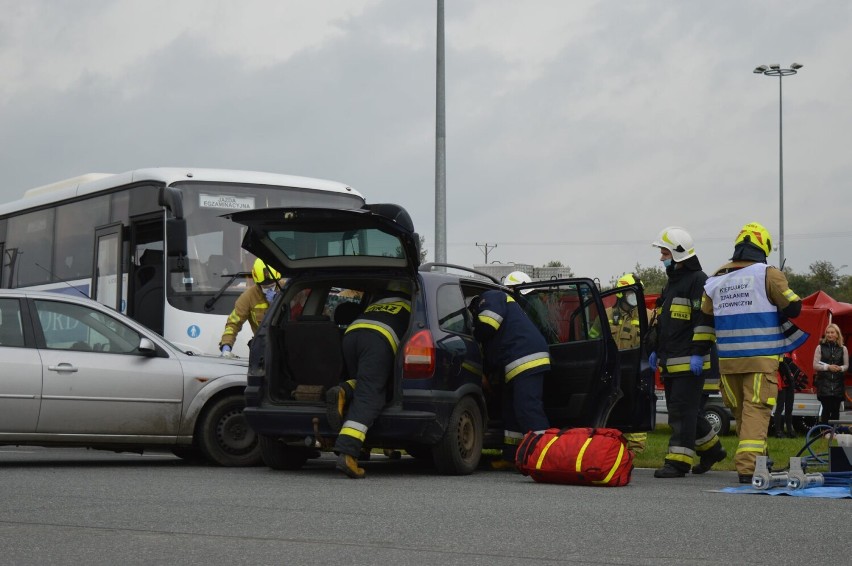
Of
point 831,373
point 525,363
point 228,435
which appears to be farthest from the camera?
point 831,373

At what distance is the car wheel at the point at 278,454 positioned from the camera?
10.5 m

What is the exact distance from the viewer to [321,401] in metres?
10.1

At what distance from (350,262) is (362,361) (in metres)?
0.89

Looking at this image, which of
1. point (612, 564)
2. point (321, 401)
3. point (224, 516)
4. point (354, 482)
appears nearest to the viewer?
point (612, 564)

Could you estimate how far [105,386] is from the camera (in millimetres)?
10711

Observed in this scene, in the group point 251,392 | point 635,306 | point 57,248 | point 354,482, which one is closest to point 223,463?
point 251,392

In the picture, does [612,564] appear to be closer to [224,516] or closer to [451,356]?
[224,516]

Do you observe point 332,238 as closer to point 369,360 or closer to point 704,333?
point 369,360

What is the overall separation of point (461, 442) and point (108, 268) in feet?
25.4

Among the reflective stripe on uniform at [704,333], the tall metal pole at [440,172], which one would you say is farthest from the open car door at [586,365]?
the tall metal pole at [440,172]

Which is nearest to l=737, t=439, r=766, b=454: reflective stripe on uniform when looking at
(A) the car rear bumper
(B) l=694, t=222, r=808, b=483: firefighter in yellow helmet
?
(B) l=694, t=222, r=808, b=483: firefighter in yellow helmet

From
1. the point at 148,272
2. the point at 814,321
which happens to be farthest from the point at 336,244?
the point at 814,321

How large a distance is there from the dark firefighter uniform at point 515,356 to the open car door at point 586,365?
1.30 feet

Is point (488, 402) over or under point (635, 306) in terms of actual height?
under
